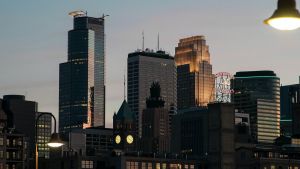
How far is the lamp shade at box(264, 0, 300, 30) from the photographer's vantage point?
13.0 metres

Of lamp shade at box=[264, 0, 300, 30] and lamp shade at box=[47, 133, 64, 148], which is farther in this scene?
lamp shade at box=[47, 133, 64, 148]

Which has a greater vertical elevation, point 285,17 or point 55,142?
point 285,17

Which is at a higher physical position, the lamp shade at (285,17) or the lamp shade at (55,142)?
the lamp shade at (285,17)

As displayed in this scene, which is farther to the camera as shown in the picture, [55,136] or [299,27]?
[55,136]

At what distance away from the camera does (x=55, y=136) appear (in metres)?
39.4

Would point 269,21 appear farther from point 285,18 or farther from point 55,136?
point 55,136

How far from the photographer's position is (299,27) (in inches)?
515

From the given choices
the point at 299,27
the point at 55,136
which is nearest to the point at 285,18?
the point at 299,27

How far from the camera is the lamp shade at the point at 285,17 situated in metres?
13.0

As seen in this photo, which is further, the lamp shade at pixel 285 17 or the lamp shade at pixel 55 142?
the lamp shade at pixel 55 142

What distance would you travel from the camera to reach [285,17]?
43.0ft

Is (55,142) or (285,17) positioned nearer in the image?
(285,17)

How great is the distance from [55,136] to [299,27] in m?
27.3

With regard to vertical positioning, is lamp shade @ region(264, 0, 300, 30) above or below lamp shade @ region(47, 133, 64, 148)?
above
